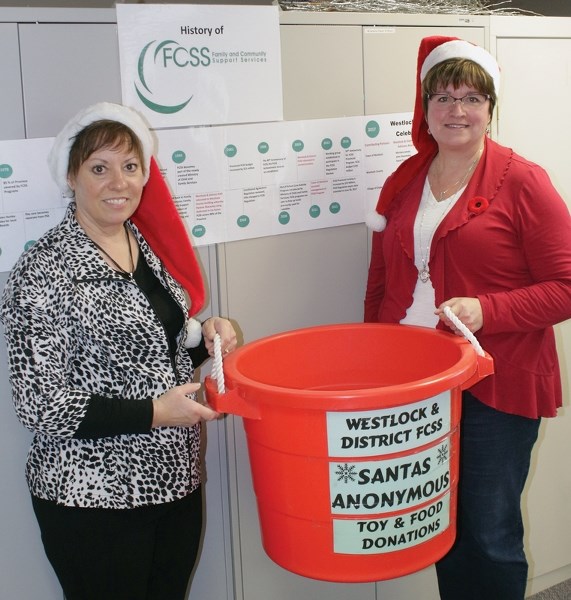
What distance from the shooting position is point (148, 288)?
5.69 feet

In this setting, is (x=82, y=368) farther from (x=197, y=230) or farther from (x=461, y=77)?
(x=461, y=77)

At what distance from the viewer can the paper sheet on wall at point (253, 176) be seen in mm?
1811

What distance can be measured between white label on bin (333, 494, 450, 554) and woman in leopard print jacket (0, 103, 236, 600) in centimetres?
34

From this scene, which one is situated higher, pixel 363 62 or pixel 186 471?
pixel 363 62

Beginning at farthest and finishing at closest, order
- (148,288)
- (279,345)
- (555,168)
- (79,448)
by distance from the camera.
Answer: (555,168), (279,345), (148,288), (79,448)

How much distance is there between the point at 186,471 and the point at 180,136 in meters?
0.78

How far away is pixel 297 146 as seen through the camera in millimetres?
2119

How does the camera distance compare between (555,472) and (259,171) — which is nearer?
(259,171)

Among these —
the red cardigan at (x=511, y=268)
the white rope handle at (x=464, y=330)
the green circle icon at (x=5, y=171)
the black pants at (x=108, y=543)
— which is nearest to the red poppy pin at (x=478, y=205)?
the red cardigan at (x=511, y=268)

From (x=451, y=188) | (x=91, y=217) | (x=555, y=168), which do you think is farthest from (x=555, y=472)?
(x=91, y=217)

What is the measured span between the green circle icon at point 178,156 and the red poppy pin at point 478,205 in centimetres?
68

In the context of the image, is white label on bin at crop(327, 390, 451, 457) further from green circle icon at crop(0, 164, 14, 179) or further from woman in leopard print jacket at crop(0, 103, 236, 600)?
green circle icon at crop(0, 164, 14, 179)

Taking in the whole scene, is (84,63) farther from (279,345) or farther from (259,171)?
(279,345)

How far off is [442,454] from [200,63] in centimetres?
106
